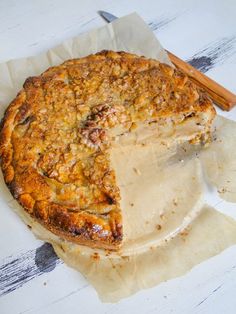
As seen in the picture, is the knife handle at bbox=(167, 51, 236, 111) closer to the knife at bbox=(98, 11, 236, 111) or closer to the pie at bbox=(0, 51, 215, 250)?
the knife at bbox=(98, 11, 236, 111)

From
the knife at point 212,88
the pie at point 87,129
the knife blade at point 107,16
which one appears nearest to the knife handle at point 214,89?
the knife at point 212,88

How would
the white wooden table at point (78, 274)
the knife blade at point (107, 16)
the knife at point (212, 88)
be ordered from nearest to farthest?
the white wooden table at point (78, 274) < the knife at point (212, 88) < the knife blade at point (107, 16)

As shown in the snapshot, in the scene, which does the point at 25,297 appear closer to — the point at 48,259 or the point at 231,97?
the point at 48,259

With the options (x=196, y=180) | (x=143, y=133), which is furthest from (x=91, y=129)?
(x=196, y=180)

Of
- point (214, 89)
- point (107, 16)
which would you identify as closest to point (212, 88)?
point (214, 89)

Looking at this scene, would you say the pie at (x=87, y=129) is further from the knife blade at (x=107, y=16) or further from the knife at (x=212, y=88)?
the knife blade at (x=107, y=16)

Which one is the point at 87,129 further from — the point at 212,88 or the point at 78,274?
the point at 212,88

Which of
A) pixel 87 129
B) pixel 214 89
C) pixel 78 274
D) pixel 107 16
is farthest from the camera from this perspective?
pixel 107 16
